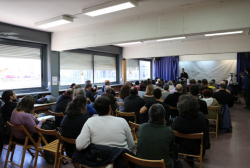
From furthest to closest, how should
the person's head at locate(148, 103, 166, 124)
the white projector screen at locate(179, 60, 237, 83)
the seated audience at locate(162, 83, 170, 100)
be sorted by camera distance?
the white projector screen at locate(179, 60, 237, 83) → the seated audience at locate(162, 83, 170, 100) → the person's head at locate(148, 103, 166, 124)

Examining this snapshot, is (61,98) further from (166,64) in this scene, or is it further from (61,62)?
(166,64)

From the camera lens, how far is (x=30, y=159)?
2.97 metres

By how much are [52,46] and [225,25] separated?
5255 mm

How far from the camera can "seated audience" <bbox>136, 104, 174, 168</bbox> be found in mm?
1681

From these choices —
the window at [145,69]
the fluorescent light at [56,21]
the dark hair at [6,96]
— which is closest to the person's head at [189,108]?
the dark hair at [6,96]

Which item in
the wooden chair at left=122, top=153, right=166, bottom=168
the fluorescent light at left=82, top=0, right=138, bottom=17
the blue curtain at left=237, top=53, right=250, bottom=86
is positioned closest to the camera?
the wooden chair at left=122, top=153, right=166, bottom=168

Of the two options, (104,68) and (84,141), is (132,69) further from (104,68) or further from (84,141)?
(84,141)

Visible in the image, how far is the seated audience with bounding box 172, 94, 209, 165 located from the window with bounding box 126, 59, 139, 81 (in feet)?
28.1

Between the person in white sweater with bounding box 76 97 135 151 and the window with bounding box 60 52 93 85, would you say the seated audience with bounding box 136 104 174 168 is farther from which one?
the window with bounding box 60 52 93 85

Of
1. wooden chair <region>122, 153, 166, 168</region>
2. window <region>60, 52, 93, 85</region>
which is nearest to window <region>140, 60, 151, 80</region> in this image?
window <region>60, 52, 93, 85</region>

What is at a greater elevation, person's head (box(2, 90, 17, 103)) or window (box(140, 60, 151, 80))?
window (box(140, 60, 151, 80))

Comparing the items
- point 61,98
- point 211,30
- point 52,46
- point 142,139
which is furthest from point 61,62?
point 142,139

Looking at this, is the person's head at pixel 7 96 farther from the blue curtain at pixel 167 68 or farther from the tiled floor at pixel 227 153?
the blue curtain at pixel 167 68

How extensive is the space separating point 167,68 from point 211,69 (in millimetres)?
2672
